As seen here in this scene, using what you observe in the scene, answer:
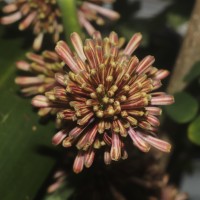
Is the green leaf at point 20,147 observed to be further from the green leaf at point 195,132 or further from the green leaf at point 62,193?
the green leaf at point 195,132

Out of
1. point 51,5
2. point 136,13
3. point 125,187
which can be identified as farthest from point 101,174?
point 136,13

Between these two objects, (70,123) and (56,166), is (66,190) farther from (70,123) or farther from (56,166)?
(70,123)

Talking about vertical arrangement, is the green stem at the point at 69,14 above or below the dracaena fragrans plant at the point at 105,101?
above

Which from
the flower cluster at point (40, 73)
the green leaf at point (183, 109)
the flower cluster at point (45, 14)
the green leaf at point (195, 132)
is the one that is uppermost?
the flower cluster at point (45, 14)

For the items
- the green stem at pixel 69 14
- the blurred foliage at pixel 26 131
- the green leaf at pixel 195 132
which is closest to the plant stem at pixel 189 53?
the blurred foliage at pixel 26 131

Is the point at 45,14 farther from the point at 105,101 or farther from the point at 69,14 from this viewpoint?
the point at 105,101

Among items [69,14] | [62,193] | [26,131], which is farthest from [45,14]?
[62,193]
